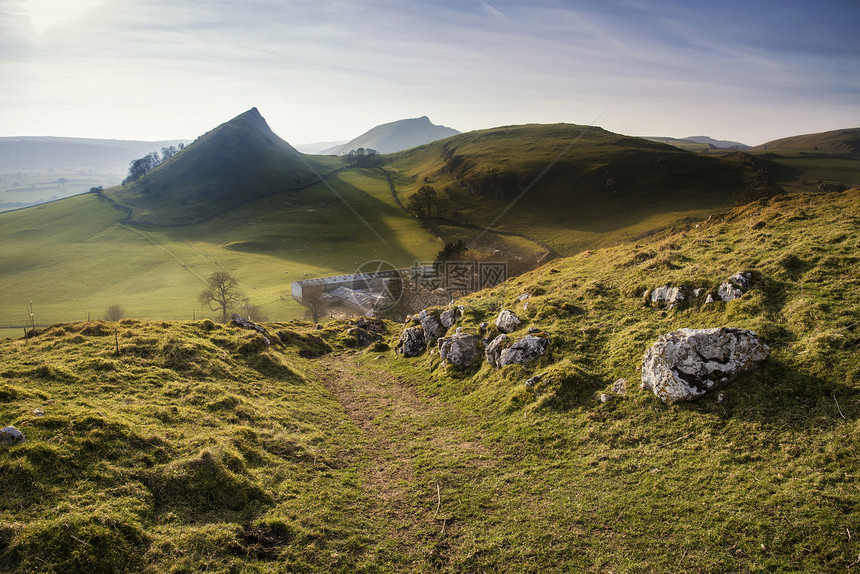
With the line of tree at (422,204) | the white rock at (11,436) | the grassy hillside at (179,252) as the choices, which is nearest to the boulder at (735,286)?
the white rock at (11,436)

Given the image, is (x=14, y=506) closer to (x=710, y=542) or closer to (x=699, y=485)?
(x=710, y=542)

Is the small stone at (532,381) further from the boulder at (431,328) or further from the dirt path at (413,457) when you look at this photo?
the boulder at (431,328)

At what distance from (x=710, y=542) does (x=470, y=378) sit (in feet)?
39.3

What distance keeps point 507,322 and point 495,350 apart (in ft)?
9.13

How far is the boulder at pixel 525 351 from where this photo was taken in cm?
1830

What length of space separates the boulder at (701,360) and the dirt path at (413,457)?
6.80 metres

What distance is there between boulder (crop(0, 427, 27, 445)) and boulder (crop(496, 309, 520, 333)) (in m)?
19.0

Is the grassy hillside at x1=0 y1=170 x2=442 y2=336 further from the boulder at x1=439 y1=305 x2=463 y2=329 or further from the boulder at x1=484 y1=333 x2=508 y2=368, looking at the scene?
the boulder at x1=484 y1=333 x2=508 y2=368

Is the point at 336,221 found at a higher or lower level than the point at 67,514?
higher

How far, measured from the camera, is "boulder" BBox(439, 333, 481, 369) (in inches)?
828

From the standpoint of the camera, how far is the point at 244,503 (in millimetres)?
10906

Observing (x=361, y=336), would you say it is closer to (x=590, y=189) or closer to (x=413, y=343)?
(x=413, y=343)

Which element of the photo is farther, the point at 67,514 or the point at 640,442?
the point at 640,442

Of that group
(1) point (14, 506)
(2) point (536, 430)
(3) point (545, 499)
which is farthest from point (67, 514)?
(2) point (536, 430)
